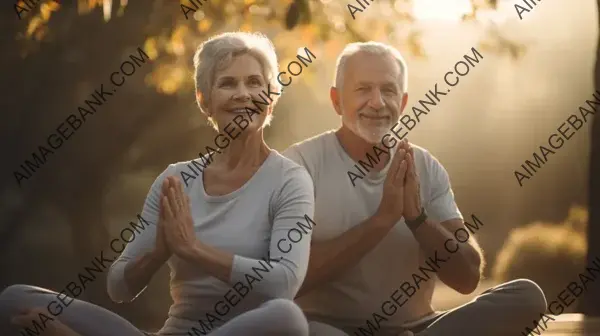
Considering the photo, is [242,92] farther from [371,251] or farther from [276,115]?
[276,115]

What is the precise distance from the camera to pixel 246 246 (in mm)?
1918

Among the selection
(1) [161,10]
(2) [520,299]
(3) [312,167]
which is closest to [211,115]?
(3) [312,167]

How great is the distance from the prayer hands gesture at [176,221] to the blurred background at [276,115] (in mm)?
1403

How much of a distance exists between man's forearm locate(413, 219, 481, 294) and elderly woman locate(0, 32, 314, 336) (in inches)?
11.8

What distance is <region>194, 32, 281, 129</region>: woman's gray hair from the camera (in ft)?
6.36

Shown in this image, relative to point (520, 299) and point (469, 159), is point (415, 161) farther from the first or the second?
point (469, 159)

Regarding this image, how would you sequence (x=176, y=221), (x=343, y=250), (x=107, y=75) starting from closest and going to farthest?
(x=176, y=221)
(x=343, y=250)
(x=107, y=75)

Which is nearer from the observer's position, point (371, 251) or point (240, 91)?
point (240, 91)

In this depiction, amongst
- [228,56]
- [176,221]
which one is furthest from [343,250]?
[228,56]

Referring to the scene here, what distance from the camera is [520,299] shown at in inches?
82.7

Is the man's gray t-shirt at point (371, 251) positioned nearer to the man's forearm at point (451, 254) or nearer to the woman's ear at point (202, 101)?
the man's forearm at point (451, 254)

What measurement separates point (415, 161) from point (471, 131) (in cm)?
140

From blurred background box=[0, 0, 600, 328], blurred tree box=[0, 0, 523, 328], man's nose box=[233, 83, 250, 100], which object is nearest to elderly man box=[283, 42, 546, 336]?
man's nose box=[233, 83, 250, 100]

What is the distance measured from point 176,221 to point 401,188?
51cm
